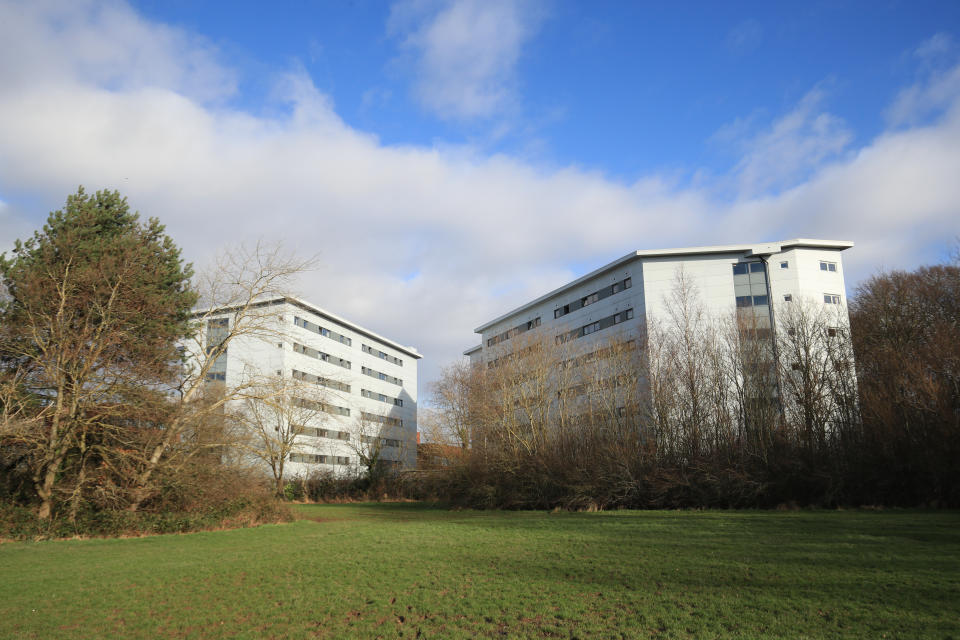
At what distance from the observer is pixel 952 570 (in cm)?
1046

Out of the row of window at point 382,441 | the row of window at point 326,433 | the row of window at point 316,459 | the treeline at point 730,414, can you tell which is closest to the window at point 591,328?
the treeline at point 730,414

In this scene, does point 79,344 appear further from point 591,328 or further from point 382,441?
point 382,441

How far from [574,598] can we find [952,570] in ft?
21.6

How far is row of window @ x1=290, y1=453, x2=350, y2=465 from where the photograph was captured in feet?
203

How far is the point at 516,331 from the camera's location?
6462 cm

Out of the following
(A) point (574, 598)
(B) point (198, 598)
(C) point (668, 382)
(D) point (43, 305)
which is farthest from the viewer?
(C) point (668, 382)

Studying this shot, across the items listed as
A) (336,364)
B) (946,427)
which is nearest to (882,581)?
(946,427)

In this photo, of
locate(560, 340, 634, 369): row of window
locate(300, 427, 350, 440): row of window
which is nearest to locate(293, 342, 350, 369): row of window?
locate(300, 427, 350, 440): row of window

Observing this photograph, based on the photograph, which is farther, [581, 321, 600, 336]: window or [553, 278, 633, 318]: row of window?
[581, 321, 600, 336]: window

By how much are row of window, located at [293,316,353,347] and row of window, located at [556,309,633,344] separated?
27.9 metres

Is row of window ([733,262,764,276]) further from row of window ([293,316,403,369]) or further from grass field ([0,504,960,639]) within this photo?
row of window ([293,316,403,369])

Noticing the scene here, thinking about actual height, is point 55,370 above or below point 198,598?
above

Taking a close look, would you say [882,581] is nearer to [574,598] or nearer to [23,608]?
[574,598]

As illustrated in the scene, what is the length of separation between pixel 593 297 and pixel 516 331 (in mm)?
12005
